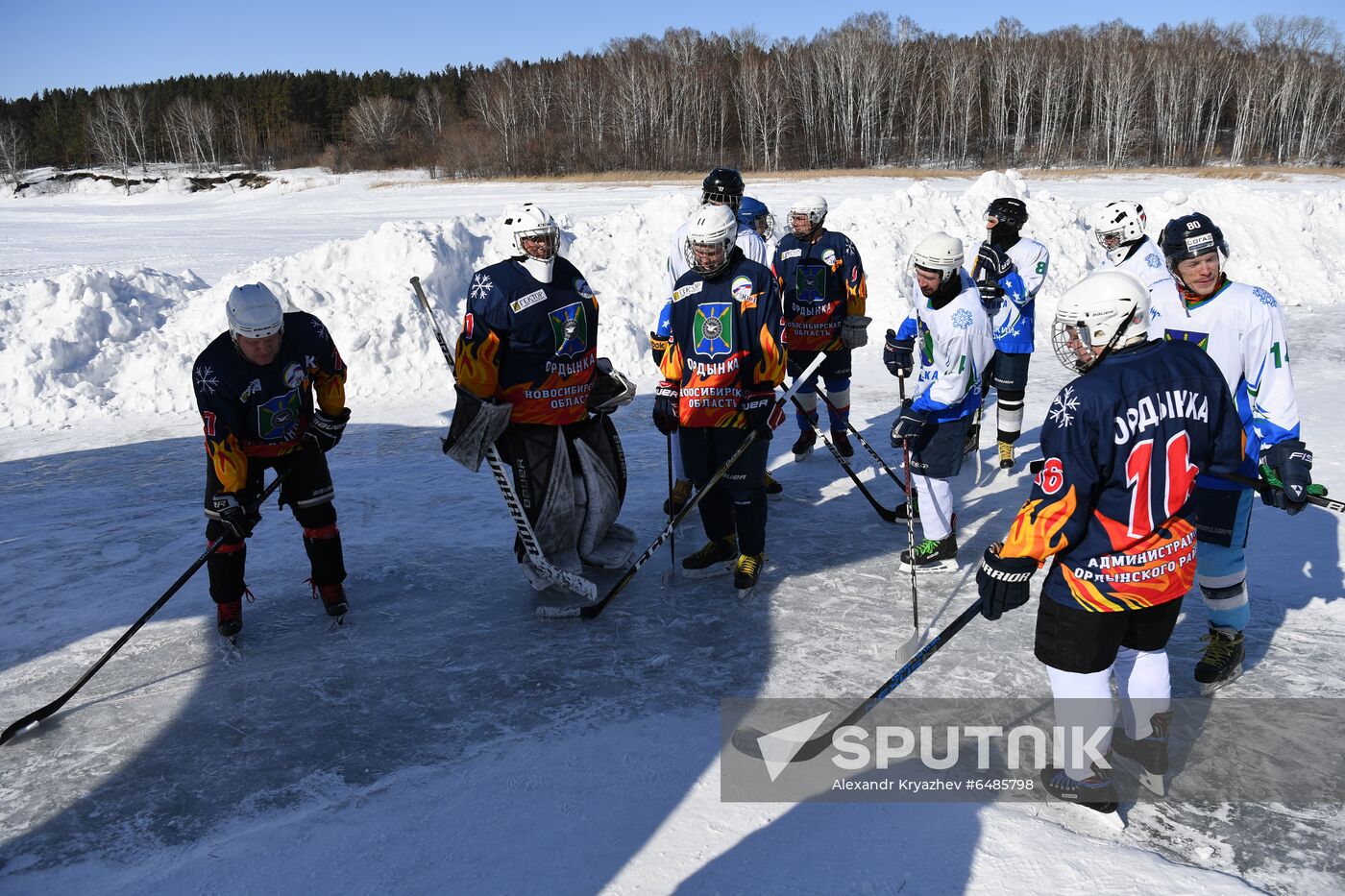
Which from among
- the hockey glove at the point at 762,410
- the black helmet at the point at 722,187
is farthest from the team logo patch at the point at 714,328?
the black helmet at the point at 722,187

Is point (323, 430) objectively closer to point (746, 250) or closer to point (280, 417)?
point (280, 417)

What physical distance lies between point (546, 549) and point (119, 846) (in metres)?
2.26

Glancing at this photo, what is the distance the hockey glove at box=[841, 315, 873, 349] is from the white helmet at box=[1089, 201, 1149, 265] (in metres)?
1.56

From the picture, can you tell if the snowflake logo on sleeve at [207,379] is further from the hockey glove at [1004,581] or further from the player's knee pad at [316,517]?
the hockey glove at [1004,581]

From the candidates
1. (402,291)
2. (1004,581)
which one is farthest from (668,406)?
(402,291)

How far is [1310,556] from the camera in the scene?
490 centimetres

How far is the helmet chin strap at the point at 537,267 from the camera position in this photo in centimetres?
442

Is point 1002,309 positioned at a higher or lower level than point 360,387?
higher

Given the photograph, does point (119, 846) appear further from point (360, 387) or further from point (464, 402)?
point (360, 387)

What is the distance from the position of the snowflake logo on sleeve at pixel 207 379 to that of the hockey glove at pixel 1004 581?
3280 millimetres

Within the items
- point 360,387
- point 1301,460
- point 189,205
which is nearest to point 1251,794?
point 1301,460

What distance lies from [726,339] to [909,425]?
110cm

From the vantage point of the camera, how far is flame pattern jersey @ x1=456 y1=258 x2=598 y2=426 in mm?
4336

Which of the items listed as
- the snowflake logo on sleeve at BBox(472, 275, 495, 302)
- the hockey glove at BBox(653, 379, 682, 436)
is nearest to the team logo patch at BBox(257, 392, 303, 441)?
the snowflake logo on sleeve at BBox(472, 275, 495, 302)
